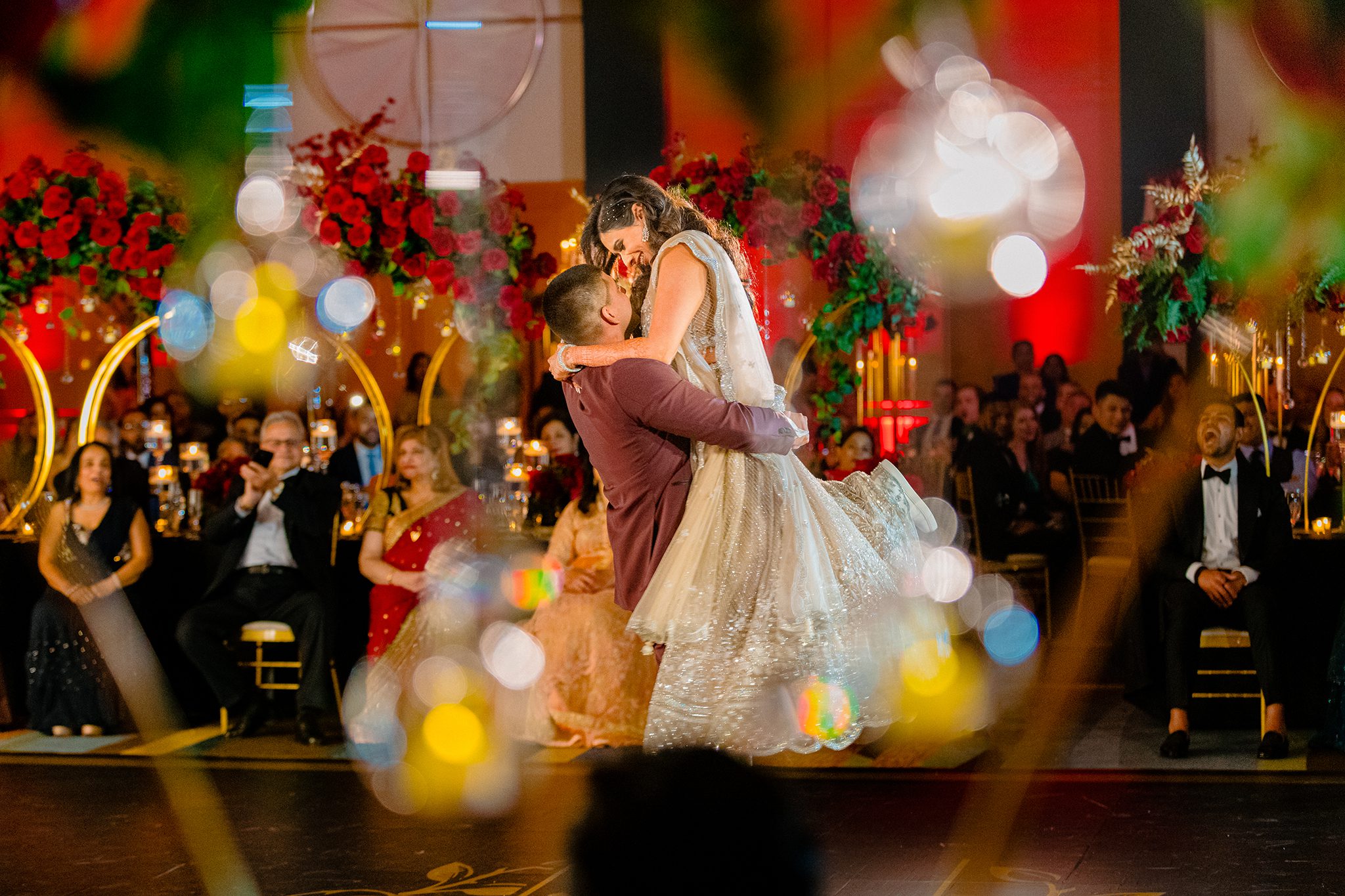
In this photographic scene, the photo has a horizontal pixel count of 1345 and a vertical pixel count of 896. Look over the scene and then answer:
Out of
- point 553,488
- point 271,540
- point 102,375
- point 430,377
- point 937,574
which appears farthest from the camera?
point 102,375

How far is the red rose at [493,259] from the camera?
5422 mm

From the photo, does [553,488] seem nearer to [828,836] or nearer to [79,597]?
[79,597]

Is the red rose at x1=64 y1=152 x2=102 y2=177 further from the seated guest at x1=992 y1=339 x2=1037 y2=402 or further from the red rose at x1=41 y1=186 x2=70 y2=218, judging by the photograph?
the seated guest at x1=992 y1=339 x2=1037 y2=402

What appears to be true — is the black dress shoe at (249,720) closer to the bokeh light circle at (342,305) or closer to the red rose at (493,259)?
the red rose at (493,259)

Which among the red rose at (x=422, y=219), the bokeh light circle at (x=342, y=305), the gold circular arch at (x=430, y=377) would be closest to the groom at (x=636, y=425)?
the red rose at (x=422, y=219)

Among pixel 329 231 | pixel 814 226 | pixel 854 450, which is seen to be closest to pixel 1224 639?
pixel 854 450

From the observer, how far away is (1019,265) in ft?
33.7

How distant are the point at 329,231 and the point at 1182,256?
314 centimetres

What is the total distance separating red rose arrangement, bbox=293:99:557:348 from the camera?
5.32 m

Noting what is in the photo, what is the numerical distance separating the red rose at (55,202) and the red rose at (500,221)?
1652 millimetres

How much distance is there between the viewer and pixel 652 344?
2434 mm

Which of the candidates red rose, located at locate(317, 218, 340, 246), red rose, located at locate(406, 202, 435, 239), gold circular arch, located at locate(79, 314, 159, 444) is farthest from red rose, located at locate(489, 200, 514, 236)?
gold circular arch, located at locate(79, 314, 159, 444)

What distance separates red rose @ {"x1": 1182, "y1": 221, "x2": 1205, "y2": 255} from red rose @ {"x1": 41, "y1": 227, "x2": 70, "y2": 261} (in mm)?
4220

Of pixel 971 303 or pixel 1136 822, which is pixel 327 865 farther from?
pixel 971 303
